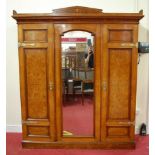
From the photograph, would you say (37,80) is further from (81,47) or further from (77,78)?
(81,47)

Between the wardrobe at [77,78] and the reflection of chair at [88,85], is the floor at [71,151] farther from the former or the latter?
the reflection of chair at [88,85]

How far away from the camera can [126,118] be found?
9.95ft

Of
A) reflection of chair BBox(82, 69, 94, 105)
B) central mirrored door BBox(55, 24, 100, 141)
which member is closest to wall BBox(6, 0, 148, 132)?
central mirrored door BBox(55, 24, 100, 141)

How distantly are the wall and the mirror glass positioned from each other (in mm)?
745

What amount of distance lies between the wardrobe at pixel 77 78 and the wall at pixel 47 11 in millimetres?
391

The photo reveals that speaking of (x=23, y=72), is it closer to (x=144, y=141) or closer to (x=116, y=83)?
(x=116, y=83)

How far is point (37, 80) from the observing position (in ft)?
9.84

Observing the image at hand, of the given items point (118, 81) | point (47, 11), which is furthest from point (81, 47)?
point (47, 11)

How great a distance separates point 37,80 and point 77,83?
1.83 ft

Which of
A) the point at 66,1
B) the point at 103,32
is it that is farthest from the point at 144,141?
the point at 66,1

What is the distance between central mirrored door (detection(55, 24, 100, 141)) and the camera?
2.92 metres

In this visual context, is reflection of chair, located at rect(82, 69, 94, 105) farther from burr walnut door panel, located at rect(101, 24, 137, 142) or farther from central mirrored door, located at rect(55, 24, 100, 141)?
burr walnut door panel, located at rect(101, 24, 137, 142)

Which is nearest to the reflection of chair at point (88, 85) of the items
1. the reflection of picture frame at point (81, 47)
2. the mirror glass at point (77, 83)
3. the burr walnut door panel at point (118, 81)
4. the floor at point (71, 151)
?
the mirror glass at point (77, 83)
